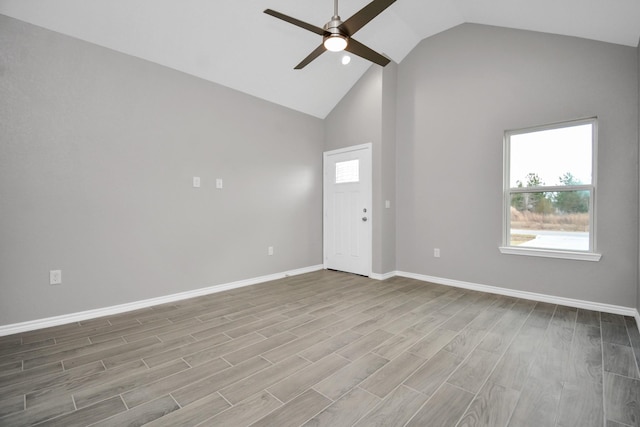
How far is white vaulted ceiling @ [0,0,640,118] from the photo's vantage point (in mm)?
2615

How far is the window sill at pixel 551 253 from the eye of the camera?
9.98 ft

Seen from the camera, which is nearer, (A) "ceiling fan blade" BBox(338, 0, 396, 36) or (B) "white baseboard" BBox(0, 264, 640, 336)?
(A) "ceiling fan blade" BBox(338, 0, 396, 36)

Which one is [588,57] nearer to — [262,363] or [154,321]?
[262,363]

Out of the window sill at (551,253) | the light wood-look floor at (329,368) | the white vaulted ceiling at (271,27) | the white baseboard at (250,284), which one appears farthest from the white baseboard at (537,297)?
the white vaulted ceiling at (271,27)

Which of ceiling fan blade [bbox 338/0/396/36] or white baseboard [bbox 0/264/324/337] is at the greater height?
ceiling fan blade [bbox 338/0/396/36]

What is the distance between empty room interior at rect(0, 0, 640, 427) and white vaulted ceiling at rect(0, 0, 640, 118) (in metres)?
0.03

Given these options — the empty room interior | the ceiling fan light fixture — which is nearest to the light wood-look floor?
the empty room interior

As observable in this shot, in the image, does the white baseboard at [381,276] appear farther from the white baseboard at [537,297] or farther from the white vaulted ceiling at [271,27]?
the white vaulted ceiling at [271,27]

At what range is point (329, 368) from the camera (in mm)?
1969

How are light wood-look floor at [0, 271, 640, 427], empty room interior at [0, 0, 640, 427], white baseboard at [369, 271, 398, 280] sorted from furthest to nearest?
white baseboard at [369, 271, 398, 280]
empty room interior at [0, 0, 640, 427]
light wood-look floor at [0, 271, 640, 427]

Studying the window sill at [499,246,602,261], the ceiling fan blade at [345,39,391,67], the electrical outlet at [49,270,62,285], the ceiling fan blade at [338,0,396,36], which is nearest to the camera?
the ceiling fan blade at [338,0,396,36]

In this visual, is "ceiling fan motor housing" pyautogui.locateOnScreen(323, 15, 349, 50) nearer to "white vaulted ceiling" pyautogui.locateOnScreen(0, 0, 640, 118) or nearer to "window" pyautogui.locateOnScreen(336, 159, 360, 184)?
"white vaulted ceiling" pyautogui.locateOnScreen(0, 0, 640, 118)

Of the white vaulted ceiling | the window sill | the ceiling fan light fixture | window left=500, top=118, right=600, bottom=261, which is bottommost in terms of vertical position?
the window sill

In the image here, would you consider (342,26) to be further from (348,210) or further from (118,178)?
(348,210)
